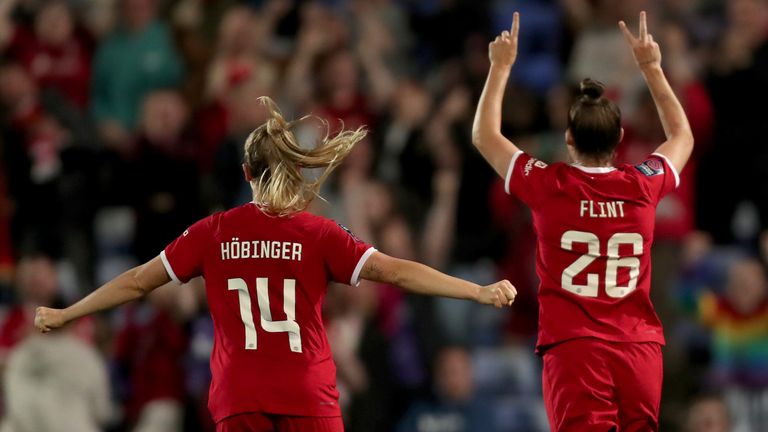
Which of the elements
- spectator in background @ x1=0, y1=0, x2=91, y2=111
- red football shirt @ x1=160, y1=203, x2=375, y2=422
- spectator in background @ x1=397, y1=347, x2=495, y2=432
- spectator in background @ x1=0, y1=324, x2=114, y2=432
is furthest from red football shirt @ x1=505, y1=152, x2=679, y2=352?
spectator in background @ x1=0, y1=0, x2=91, y2=111

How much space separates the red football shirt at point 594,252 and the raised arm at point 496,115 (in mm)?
222

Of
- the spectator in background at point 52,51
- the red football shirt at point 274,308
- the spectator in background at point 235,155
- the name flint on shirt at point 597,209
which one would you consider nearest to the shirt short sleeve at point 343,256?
the red football shirt at point 274,308

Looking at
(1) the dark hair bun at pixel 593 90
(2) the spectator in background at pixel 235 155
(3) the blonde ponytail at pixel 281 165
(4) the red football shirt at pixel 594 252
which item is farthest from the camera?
(2) the spectator in background at pixel 235 155

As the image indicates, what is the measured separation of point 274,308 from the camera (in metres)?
6.41

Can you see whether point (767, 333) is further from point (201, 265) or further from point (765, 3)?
point (201, 265)

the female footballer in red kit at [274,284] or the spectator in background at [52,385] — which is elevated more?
the female footballer in red kit at [274,284]

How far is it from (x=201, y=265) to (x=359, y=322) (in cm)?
520

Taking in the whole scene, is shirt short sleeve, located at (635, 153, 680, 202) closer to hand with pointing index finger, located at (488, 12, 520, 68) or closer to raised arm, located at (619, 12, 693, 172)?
raised arm, located at (619, 12, 693, 172)

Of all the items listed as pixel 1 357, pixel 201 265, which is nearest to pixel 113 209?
pixel 1 357

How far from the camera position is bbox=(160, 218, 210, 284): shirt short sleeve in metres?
6.57

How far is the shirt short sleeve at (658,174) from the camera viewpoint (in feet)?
22.7

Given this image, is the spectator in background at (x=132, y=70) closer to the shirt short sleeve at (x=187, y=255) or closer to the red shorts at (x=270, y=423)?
the shirt short sleeve at (x=187, y=255)

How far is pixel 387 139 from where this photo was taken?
512 inches

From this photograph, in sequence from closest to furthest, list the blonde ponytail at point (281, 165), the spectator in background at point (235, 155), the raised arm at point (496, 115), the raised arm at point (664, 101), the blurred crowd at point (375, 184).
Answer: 1. the blonde ponytail at point (281, 165)
2. the raised arm at point (496, 115)
3. the raised arm at point (664, 101)
4. the blurred crowd at point (375, 184)
5. the spectator in background at point (235, 155)
